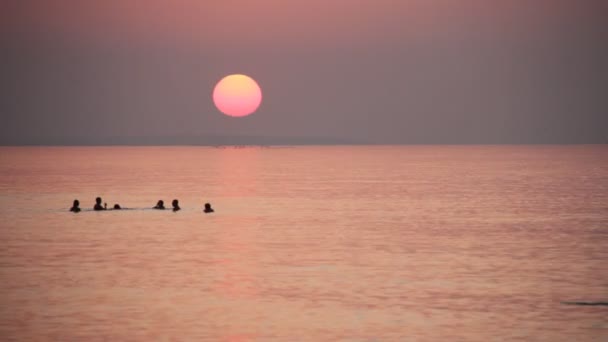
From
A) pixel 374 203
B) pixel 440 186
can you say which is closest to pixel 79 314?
pixel 374 203

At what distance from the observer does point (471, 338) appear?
30.7 metres

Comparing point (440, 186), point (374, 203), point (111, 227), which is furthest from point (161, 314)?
point (440, 186)

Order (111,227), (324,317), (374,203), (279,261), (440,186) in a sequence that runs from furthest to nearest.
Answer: (440,186) < (374,203) < (111,227) < (279,261) < (324,317)

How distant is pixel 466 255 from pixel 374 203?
1551 inches

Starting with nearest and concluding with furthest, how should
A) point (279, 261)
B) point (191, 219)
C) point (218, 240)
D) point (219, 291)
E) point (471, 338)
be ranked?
point (471, 338) < point (219, 291) < point (279, 261) < point (218, 240) < point (191, 219)

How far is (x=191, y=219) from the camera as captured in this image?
7119cm

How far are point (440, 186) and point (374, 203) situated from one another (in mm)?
34045

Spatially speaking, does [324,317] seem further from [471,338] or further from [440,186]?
[440,186]

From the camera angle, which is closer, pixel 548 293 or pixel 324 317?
pixel 324 317

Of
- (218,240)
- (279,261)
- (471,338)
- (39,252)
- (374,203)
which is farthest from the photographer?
(374,203)

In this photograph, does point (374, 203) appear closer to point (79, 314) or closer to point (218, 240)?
point (218, 240)

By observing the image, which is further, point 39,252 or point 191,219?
point 191,219

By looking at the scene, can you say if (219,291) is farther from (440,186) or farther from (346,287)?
(440,186)

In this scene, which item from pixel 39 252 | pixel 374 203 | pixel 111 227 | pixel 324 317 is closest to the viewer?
pixel 324 317
